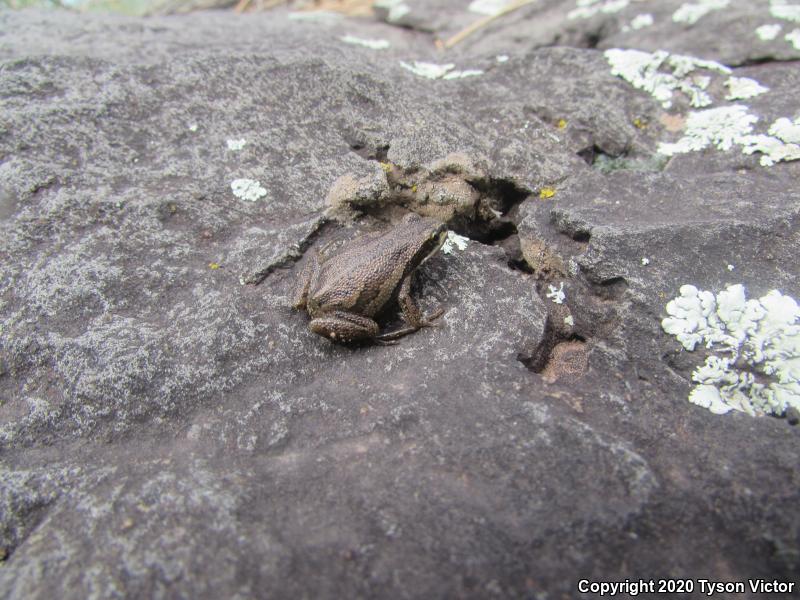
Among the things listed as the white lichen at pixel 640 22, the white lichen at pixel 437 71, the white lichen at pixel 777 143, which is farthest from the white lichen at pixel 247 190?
the white lichen at pixel 640 22

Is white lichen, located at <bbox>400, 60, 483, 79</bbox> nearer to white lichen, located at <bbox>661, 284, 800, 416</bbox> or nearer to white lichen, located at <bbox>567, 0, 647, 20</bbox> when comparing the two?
white lichen, located at <bbox>567, 0, 647, 20</bbox>

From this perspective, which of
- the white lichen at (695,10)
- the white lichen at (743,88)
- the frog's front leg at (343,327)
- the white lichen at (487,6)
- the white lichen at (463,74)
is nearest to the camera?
the frog's front leg at (343,327)

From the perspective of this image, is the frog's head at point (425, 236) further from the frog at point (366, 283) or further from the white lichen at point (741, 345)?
the white lichen at point (741, 345)

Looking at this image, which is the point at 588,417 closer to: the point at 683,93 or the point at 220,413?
the point at 220,413

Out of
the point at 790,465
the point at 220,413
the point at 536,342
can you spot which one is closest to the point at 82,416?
the point at 220,413

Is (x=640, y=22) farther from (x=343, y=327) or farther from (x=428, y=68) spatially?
A: (x=343, y=327)

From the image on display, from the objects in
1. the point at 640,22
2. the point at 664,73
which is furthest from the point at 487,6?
the point at 664,73
